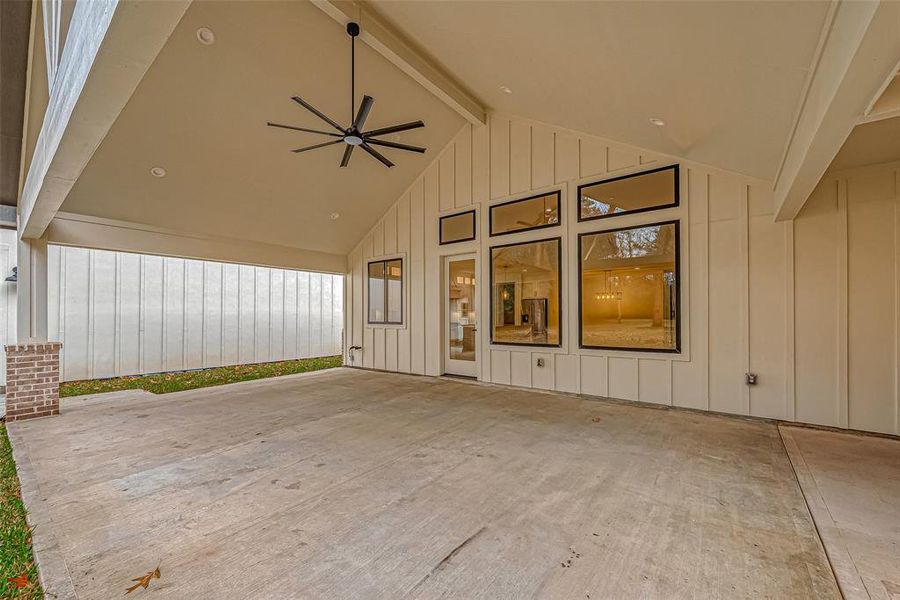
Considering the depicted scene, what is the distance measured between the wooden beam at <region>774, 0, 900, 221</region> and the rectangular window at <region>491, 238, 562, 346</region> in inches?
119

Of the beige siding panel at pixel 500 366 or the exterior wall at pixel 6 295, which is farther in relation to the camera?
the exterior wall at pixel 6 295

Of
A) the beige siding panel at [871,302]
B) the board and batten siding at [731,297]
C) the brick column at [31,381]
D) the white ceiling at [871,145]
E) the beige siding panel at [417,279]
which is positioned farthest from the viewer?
the beige siding panel at [417,279]

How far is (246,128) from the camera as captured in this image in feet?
16.6

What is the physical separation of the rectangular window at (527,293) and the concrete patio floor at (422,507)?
73.4 inches

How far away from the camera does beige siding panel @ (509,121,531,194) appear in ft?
19.6

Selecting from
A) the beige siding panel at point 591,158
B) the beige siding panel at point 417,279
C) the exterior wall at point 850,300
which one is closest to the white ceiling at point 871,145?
the exterior wall at point 850,300

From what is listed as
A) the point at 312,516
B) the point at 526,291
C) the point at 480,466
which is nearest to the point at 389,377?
the point at 526,291

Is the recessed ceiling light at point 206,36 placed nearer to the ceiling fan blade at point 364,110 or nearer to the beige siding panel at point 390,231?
the ceiling fan blade at point 364,110

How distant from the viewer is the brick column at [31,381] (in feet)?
14.1

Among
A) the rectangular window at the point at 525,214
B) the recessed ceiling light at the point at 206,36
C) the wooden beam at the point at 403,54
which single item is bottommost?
the rectangular window at the point at 525,214

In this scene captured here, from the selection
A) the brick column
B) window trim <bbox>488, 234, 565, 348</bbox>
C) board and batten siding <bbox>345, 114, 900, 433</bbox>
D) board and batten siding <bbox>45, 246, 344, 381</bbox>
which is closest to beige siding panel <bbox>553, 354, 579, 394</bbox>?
board and batten siding <bbox>345, 114, 900, 433</bbox>

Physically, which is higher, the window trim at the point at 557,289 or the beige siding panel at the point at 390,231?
the beige siding panel at the point at 390,231

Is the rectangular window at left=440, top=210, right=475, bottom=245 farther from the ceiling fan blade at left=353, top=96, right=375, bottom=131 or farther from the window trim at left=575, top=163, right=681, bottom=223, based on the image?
the ceiling fan blade at left=353, top=96, right=375, bottom=131

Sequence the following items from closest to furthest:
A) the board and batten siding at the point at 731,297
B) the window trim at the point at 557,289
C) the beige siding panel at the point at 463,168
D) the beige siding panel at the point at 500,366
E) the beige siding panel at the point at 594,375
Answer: the board and batten siding at the point at 731,297 < the beige siding panel at the point at 594,375 < the window trim at the point at 557,289 < the beige siding panel at the point at 500,366 < the beige siding panel at the point at 463,168
